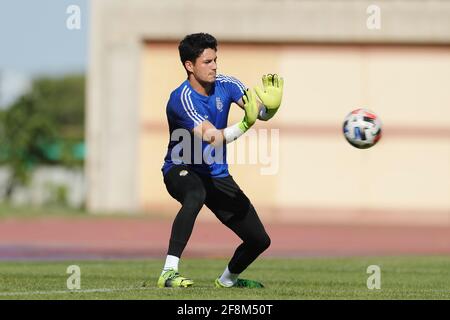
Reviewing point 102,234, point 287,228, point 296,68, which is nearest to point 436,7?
point 296,68

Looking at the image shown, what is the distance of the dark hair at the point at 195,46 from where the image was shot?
1053 centimetres

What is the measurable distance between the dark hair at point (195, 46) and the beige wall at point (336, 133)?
19.2 meters

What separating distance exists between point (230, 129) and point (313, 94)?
800 inches

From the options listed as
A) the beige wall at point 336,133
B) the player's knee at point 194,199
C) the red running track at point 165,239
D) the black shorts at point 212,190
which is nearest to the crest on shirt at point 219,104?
the black shorts at point 212,190

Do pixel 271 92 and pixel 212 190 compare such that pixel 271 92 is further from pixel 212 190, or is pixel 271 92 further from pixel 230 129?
pixel 212 190

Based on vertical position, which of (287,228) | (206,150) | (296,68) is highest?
(296,68)

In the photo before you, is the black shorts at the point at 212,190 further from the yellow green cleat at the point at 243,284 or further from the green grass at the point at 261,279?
the green grass at the point at 261,279

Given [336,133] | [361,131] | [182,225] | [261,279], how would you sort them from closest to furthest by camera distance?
[182,225], [361,131], [261,279], [336,133]

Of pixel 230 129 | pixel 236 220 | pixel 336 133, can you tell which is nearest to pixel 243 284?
pixel 236 220

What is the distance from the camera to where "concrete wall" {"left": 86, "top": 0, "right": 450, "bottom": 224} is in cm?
2998

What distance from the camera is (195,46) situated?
34.6ft

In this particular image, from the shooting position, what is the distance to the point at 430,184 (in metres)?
30.1
